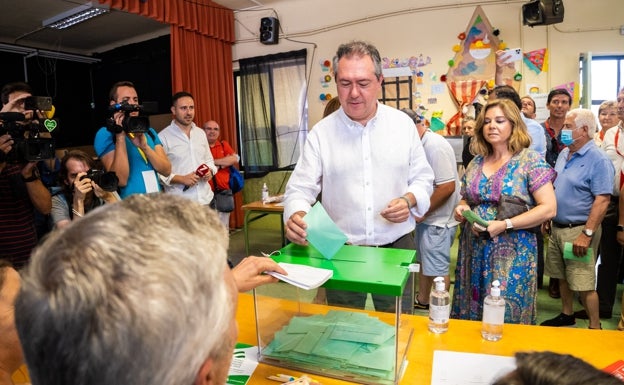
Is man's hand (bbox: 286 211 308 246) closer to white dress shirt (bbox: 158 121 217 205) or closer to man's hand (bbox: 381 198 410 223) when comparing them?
man's hand (bbox: 381 198 410 223)

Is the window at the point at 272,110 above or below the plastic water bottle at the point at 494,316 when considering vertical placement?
above

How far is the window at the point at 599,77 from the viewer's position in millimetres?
4551

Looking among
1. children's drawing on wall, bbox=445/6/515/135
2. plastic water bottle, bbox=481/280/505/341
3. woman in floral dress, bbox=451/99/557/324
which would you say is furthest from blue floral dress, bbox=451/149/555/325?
children's drawing on wall, bbox=445/6/515/135

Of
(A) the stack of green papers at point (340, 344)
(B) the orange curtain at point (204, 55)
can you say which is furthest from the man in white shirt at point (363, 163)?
(B) the orange curtain at point (204, 55)

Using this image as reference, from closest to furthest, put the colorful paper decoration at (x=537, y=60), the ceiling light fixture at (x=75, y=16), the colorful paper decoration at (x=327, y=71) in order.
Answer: the colorful paper decoration at (x=537, y=60)
the ceiling light fixture at (x=75, y=16)
the colorful paper decoration at (x=327, y=71)

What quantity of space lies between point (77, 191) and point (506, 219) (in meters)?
2.17

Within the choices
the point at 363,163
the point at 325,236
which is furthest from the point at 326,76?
the point at 325,236

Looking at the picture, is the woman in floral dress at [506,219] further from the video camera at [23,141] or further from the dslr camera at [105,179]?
the video camera at [23,141]

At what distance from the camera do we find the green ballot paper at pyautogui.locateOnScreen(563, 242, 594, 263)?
8.51 ft

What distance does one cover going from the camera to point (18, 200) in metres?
2.19

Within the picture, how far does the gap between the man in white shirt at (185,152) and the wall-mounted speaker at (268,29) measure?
2536mm

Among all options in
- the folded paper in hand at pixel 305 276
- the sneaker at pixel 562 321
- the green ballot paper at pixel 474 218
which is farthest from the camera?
the sneaker at pixel 562 321

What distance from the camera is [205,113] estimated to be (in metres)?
5.98

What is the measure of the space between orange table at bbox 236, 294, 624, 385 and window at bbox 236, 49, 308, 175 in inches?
196
